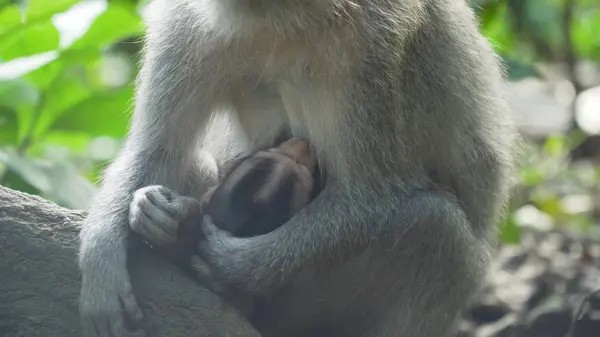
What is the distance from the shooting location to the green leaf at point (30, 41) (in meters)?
5.39

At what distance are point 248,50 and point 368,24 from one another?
495 millimetres

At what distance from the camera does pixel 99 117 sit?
219 inches

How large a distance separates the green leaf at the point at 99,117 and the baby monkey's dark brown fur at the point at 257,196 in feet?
5.71

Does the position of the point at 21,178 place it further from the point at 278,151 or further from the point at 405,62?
the point at 405,62

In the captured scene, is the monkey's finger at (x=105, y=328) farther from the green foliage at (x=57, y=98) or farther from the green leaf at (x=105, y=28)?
the green leaf at (x=105, y=28)

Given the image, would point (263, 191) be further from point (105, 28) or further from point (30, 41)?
point (30, 41)

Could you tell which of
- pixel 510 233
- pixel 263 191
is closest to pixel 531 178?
pixel 510 233

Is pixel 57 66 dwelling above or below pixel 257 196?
above

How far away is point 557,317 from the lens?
16.4 feet

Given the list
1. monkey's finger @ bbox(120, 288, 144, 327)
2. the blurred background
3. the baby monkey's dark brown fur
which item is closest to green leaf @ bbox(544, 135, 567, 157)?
the blurred background

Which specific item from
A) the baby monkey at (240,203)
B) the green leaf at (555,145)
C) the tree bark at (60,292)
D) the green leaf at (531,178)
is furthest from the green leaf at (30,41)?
the green leaf at (555,145)

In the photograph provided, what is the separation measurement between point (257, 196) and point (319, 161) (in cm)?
36

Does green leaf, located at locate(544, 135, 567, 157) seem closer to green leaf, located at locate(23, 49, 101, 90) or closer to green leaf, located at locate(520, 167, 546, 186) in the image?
green leaf, located at locate(520, 167, 546, 186)

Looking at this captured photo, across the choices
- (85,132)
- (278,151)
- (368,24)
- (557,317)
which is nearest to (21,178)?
(85,132)
